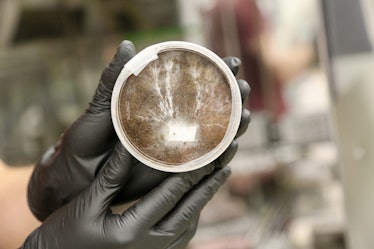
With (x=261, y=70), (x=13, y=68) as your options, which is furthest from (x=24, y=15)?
(x=261, y=70)

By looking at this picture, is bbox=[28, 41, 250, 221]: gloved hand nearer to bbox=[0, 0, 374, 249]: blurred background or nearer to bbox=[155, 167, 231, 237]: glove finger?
bbox=[155, 167, 231, 237]: glove finger

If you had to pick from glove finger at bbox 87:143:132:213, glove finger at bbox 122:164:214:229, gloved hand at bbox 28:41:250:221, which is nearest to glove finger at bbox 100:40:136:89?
gloved hand at bbox 28:41:250:221

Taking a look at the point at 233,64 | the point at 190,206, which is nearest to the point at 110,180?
the point at 190,206

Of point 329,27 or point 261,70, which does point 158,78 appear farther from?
point 261,70

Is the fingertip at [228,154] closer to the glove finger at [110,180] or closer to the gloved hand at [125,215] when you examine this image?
the gloved hand at [125,215]

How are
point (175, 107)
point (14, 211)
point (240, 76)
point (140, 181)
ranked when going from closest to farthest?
point (175, 107) < point (140, 181) < point (14, 211) < point (240, 76)

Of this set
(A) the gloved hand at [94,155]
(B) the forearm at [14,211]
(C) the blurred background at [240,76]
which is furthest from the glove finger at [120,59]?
(C) the blurred background at [240,76]

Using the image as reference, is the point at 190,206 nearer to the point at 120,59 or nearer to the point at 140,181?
the point at 140,181
